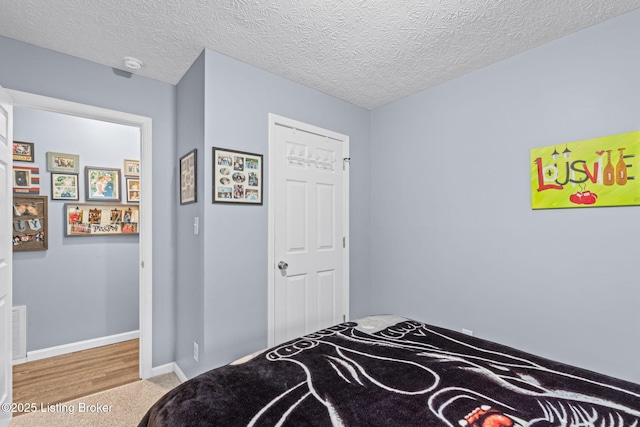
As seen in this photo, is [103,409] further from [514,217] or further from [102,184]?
[514,217]

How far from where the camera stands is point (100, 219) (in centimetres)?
330

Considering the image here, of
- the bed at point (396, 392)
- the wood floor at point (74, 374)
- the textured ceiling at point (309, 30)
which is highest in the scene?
the textured ceiling at point (309, 30)

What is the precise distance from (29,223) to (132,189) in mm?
918

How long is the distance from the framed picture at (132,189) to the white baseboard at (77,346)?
146 cm

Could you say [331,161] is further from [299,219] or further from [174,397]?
[174,397]

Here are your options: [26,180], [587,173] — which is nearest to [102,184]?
[26,180]

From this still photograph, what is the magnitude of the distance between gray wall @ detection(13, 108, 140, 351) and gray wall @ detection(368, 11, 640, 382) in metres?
2.77

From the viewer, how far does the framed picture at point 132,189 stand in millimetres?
3473

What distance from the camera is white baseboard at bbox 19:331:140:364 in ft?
9.37

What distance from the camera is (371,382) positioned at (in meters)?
1.31

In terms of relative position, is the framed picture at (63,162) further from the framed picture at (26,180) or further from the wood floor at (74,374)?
the wood floor at (74,374)

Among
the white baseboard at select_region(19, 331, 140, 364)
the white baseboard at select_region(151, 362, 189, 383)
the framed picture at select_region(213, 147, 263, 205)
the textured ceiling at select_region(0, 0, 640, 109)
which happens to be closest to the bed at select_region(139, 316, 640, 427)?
the framed picture at select_region(213, 147, 263, 205)

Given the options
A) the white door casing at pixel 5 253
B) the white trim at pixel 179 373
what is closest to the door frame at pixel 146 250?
the white trim at pixel 179 373

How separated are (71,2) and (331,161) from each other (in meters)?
2.03
